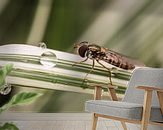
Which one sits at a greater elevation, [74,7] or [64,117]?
[74,7]

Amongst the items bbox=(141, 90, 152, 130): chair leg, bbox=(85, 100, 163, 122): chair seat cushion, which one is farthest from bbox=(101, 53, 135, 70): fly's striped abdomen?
bbox=(141, 90, 152, 130): chair leg

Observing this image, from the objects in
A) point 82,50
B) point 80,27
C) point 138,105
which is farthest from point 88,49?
point 138,105

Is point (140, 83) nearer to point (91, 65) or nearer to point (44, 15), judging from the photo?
point (91, 65)

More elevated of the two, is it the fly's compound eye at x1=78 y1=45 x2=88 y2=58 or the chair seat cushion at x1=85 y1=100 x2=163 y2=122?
the fly's compound eye at x1=78 y1=45 x2=88 y2=58

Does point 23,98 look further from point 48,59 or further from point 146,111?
point 48,59

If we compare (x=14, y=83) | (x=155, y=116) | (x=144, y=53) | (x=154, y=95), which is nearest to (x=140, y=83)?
(x=154, y=95)

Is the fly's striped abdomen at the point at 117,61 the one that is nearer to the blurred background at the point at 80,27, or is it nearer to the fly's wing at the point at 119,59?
the fly's wing at the point at 119,59

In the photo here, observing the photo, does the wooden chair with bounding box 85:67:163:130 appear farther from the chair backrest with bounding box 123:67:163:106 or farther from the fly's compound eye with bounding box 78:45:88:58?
the fly's compound eye with bounding box 78:45:88:58
